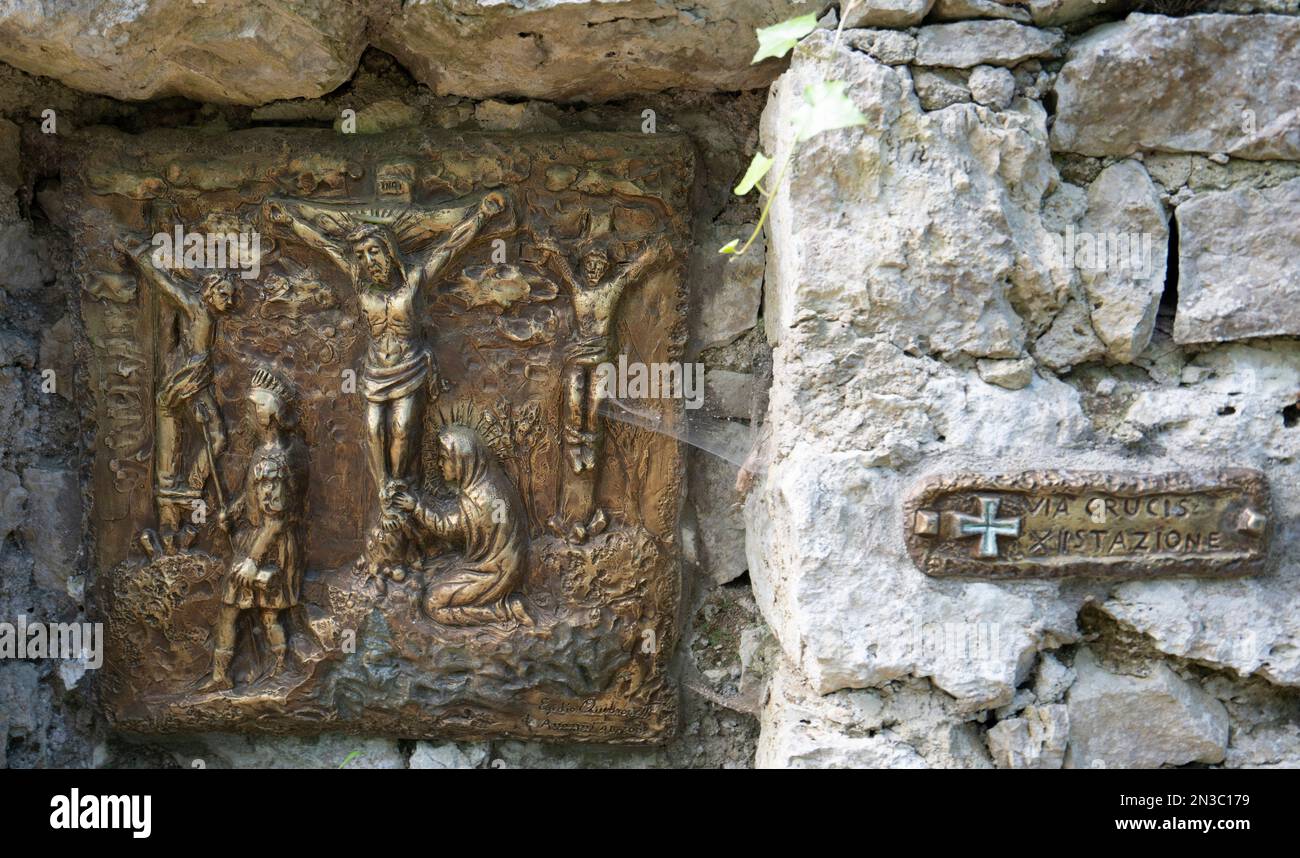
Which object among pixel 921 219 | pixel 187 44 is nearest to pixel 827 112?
pixel 921 219

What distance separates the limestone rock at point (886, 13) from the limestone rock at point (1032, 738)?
4.36 feet

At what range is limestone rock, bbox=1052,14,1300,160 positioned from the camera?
2.07 meters

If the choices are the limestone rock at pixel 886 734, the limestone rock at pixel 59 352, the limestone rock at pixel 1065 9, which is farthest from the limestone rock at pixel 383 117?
the limestone rock at pixel 886 734

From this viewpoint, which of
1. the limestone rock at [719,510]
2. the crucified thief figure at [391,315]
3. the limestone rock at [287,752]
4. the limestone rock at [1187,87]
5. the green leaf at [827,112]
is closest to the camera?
the green leaf at [827,112]

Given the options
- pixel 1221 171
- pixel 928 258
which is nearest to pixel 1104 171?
pixel 1221 171

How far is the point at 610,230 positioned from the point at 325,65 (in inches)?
27.7

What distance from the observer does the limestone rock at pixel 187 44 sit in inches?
86.7

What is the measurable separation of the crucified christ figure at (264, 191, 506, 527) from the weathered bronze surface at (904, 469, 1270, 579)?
3.77 feet

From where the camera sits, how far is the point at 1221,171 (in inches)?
83.8

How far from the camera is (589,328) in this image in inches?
99.8

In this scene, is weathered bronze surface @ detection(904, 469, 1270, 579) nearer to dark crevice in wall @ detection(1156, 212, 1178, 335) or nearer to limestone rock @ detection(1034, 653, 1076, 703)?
limestone rock @ detection(1034, 653, 1076, 703)

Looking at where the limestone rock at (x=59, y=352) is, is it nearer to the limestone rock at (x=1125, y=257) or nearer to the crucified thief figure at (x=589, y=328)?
the crucified thief figure at (x=589, y=328)

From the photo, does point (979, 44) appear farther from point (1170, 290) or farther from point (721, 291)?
point (721, 291)

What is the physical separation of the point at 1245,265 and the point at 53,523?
8.84 ft
